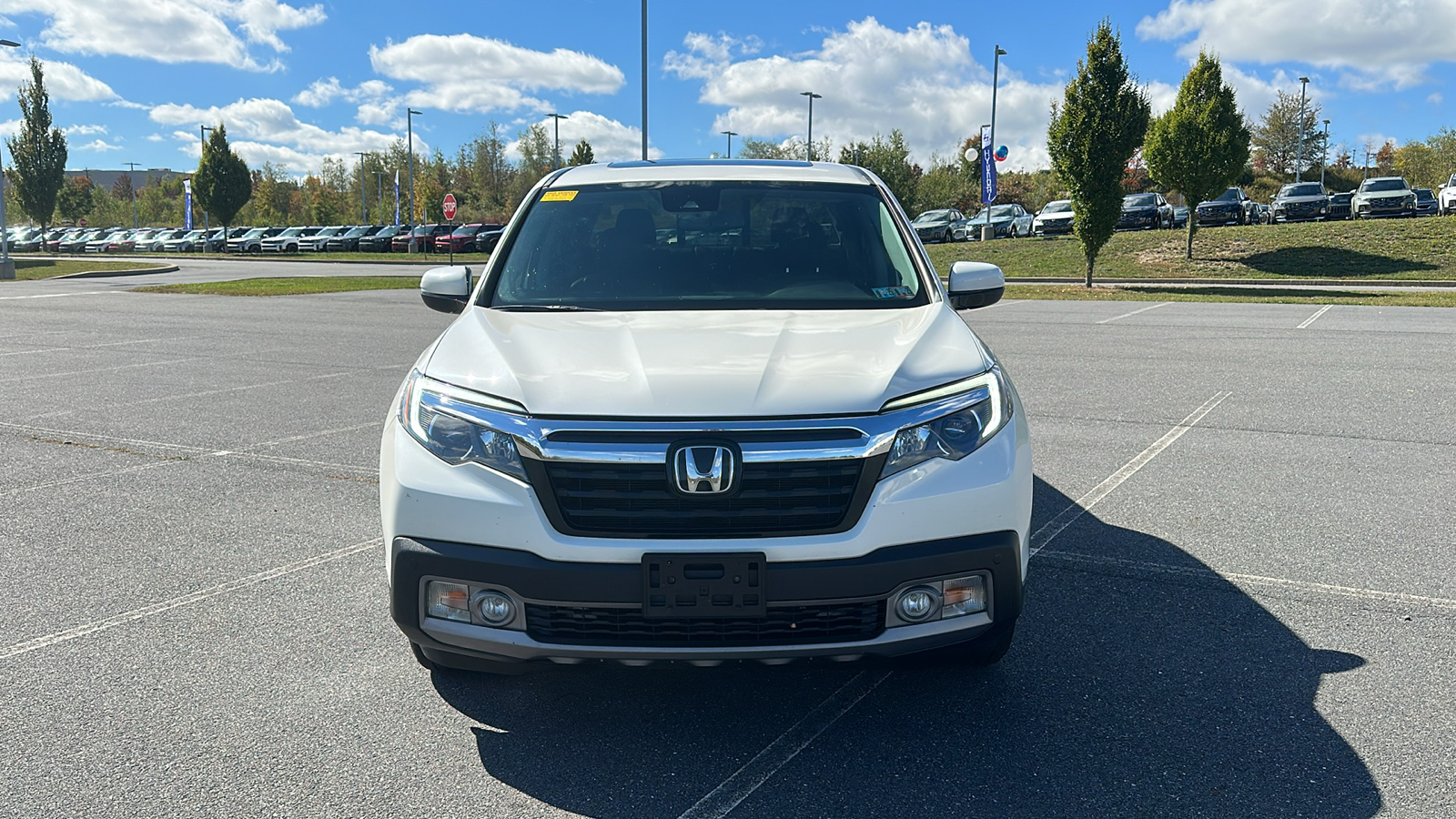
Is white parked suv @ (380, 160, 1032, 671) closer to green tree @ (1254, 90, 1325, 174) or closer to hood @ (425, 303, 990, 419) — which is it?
hood @ (425, 303, 990, 419)

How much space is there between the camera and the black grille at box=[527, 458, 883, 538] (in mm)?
2918

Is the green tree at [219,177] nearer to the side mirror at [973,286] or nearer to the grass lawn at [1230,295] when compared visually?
the grass lawn at [1230,295]

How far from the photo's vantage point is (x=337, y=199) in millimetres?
102500

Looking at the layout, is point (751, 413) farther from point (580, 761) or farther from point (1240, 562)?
point (1240, 562)

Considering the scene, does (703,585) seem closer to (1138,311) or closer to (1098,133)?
(1138,311)

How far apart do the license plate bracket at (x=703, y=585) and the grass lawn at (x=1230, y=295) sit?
66.2ft

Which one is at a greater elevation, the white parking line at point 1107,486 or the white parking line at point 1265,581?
the white parking line at point 1107,486

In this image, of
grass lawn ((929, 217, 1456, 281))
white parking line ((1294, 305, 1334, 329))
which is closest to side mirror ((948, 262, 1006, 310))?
white parking line ((1294, 305, 1334, 329))

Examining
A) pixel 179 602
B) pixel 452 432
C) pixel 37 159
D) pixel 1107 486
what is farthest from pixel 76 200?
pixel 452 432

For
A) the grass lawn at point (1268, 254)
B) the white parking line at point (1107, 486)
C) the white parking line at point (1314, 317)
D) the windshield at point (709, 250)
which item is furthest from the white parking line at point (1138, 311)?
the windshield at point (709, 250)

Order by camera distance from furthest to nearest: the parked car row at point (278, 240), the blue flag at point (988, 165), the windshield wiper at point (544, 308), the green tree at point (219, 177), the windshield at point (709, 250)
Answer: the green tree at point (219, 177) < the parked car row at point (278, 240) < the blue flag at point (988, 165) < the windshield at point (709, 250) < the windshield wiper at point (544, 308)

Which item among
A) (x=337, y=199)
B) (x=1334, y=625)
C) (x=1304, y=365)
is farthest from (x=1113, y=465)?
(x=337, y=199)

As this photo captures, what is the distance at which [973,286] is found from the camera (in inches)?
176

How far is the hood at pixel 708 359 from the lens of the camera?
2.99 metres
